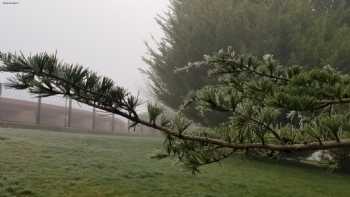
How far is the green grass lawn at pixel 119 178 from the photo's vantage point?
5332 mm

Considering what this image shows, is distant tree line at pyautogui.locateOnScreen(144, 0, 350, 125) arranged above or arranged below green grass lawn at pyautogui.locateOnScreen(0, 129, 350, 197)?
above

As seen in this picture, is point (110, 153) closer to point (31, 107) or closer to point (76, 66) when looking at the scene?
point (76, 66)

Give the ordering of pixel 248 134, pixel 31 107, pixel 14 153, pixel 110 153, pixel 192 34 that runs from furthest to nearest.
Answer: pixel 31 107 < pixel 192 34 < pixel 110 153 < pixel 14 153 < pixel 248 134

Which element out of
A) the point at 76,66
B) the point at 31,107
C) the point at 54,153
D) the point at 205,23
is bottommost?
the point at 54,153

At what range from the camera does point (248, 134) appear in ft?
8.15

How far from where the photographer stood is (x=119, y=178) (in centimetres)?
614

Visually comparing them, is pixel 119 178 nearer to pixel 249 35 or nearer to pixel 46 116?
pixel 249 35

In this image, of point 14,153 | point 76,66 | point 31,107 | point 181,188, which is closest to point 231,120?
point 76,66

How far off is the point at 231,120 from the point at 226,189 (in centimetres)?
375

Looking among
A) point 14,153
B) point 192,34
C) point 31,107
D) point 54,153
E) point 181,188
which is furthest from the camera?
point 31,107

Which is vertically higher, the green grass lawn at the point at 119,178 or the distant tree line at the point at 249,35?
the distant tree line at the point at 249,35

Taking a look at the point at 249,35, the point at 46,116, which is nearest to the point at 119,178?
the point at 249,35

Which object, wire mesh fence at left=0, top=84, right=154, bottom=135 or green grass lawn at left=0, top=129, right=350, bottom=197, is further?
wire mesh fence at left=0, top=84, right=154, bottom=135

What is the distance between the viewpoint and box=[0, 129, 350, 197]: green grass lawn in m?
5.33
